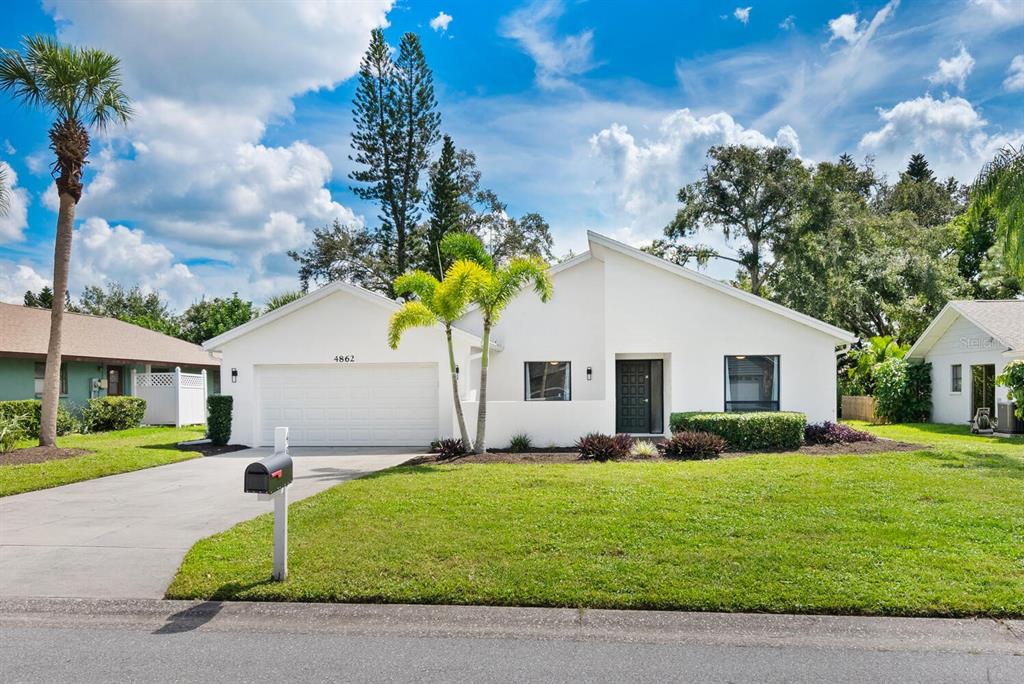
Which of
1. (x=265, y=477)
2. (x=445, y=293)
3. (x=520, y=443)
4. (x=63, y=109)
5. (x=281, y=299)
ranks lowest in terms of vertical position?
(x=520, y=443)

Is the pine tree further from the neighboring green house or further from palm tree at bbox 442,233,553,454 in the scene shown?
the neighboring green house

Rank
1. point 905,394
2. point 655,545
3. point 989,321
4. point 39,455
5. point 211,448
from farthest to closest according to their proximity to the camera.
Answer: point 905,394
point 989,321
point 211,448
point 39,455
point 655,545

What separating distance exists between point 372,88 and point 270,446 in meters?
20.6

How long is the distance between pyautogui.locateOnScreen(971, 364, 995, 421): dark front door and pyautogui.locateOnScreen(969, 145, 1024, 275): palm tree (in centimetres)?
449

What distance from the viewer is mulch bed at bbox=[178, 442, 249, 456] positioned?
1491cm

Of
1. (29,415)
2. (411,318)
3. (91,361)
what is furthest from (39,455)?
(91,361)

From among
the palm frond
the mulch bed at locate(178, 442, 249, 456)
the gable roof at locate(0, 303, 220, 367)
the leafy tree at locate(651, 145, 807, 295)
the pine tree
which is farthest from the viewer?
the pine tree

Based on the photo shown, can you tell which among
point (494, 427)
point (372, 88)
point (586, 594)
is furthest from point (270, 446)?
point (372, 88)

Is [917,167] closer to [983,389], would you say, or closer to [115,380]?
[983,389]

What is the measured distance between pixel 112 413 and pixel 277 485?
18287 mm

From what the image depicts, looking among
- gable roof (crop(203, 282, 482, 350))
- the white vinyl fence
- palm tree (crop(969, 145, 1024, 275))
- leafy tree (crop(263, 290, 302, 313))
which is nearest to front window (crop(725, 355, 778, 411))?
palm tree (crop(969, 145, 1024, 275))

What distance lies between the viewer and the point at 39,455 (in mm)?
13203

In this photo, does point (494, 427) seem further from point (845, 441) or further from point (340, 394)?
point (845, 441)

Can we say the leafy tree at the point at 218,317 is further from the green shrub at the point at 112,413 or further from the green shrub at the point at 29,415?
the green shrub at the point at 29,415
